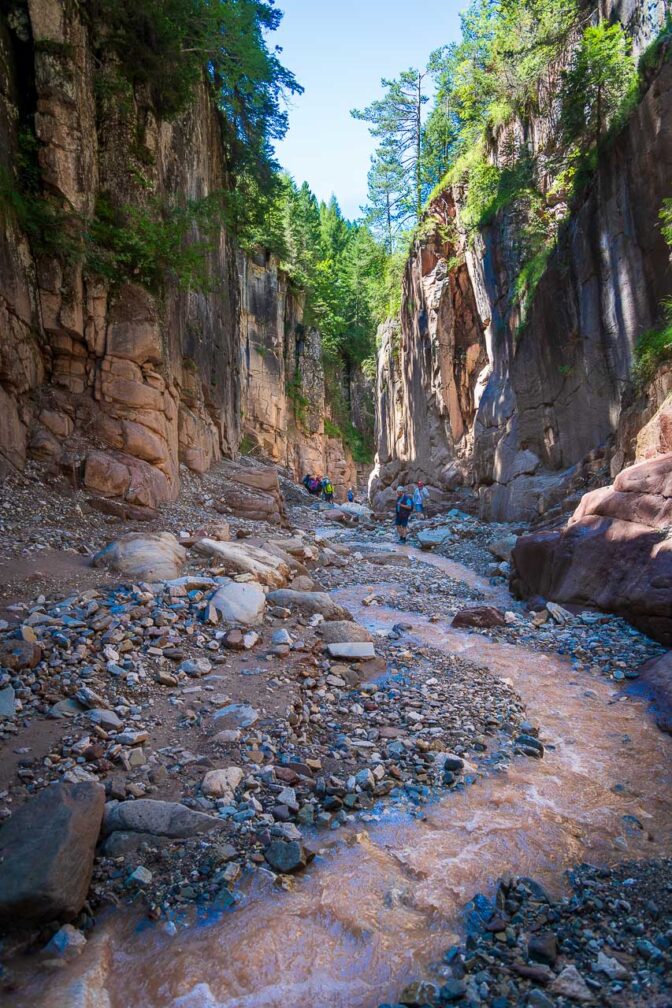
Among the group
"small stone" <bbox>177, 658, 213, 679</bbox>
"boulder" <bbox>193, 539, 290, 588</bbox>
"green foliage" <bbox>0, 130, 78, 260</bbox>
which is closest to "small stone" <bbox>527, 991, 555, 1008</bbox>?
"small stone" <bbox>177, 658, 213, 679</bbox>

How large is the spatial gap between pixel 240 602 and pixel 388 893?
4.08 metres

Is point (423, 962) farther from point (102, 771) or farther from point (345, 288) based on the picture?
point (345, 288)

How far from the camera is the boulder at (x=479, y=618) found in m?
8.60

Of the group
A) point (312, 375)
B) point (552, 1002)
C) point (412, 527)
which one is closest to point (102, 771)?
point (552, 1002)

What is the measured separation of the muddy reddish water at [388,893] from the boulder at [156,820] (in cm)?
54

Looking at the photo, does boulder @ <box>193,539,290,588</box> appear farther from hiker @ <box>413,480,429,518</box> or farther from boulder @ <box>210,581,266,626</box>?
hiker @ <box>413,480,429,518</box>

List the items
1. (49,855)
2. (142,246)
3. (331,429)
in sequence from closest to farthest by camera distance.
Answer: (49,855) < (142,246) < (331,429)

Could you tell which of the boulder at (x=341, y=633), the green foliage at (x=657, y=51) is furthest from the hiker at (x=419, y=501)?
the boulder at (x=341, y=633)

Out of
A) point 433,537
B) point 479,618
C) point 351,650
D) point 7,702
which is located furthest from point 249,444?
point 7,702

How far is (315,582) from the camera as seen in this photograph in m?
9.47

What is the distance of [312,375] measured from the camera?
39.1 metres

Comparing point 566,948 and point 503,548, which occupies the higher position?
point 503,548

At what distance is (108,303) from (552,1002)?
11.5 meters

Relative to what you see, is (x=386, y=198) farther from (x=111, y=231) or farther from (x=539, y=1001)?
(x=539, y=1001)
